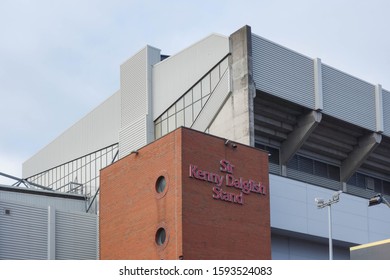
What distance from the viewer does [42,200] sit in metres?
56.9

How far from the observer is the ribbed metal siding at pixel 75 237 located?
174 feet

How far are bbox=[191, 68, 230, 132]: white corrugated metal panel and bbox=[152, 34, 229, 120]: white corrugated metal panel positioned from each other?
1.93 meters

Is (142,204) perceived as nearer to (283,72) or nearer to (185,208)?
(185,208)

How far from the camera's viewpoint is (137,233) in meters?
46.0

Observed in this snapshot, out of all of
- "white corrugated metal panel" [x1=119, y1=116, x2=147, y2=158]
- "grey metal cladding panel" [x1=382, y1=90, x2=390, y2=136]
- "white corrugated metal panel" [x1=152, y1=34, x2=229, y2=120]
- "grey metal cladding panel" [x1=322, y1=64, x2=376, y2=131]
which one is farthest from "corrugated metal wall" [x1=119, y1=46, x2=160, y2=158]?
"grey metal cladding panel" [x1=382, y1=90, x2=390, y2=136]

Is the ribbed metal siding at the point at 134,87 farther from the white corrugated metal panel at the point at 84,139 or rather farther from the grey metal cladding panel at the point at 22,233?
the grey metal cladding panel at the point at 22,233

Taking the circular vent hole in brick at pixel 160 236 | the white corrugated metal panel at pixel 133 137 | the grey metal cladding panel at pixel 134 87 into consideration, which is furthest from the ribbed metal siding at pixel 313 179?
the circular vent hole in brick at pixel 160 236

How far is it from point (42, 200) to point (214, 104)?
541 inches

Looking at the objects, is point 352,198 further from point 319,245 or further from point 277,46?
point 277,46

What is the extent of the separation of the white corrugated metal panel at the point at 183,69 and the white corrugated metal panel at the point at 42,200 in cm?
835

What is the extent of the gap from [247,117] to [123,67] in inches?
593
